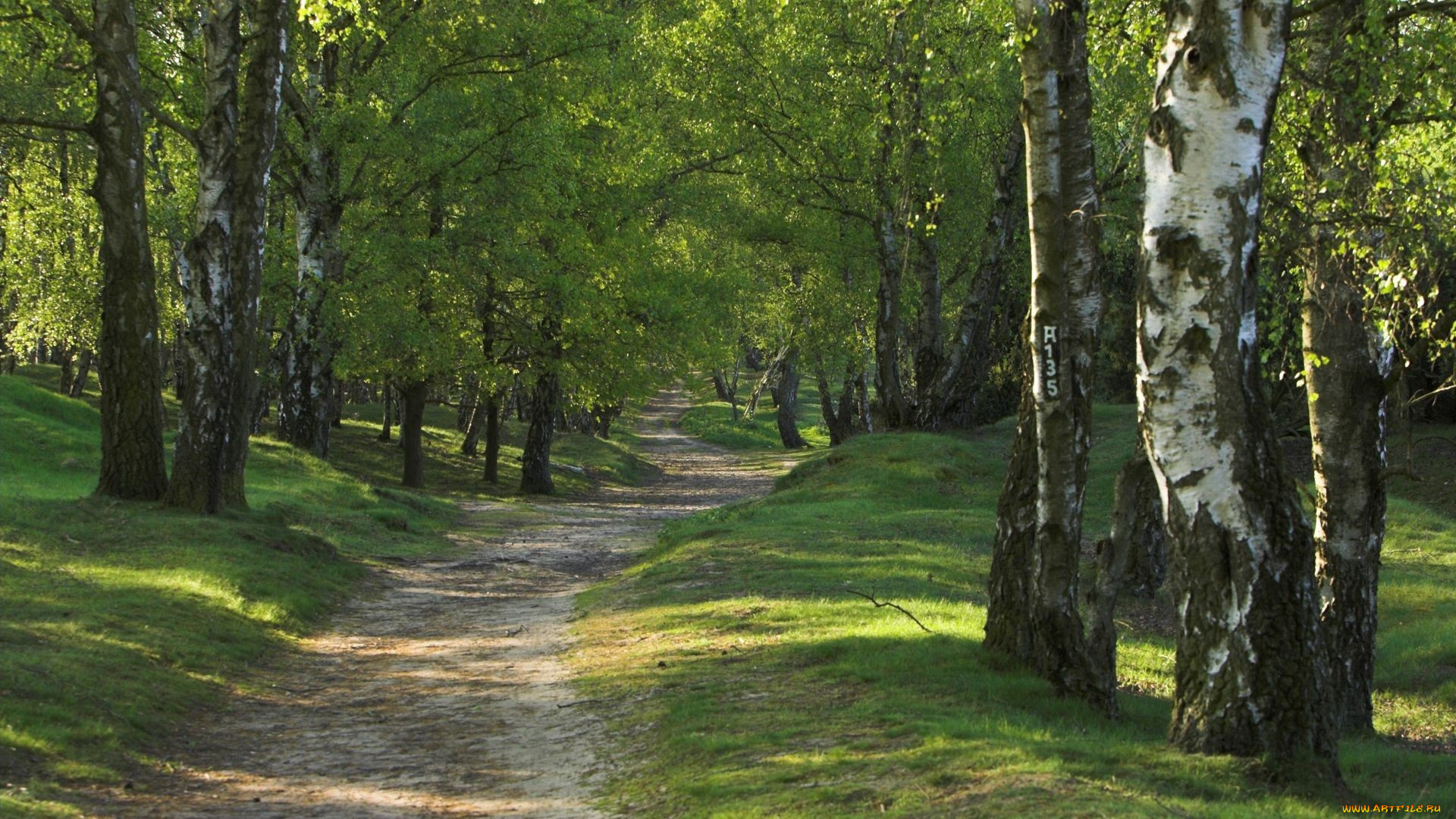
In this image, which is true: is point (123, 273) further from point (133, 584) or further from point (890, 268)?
point (890, 268)

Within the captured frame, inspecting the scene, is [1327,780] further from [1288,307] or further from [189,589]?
[189,589]

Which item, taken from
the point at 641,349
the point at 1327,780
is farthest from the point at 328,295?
the point at 1327,780

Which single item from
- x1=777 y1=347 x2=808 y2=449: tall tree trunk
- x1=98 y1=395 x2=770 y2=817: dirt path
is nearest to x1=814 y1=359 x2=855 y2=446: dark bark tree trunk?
x1=777 y1=347 x2=808 y2=449: tall tree trunk

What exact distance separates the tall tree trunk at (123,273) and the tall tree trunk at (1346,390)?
14105 millimetres

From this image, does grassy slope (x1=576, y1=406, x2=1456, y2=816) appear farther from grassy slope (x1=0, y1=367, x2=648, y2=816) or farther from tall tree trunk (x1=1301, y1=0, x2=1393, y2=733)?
grassy slope (x1=0, y1=367, x2=648, y2=816)

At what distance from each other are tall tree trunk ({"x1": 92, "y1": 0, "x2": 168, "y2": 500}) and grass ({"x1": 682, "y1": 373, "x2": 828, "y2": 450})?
34458 millimetres

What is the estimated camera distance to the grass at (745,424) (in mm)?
63394

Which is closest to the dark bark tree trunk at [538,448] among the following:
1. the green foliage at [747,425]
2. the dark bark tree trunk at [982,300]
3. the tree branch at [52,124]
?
the dark bark tree trunk at [982,300]

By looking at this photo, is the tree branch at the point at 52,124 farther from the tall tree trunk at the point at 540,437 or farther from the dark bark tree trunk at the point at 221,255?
the tall tree trunk at the point at 540,437

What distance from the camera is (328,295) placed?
2553 centimetres

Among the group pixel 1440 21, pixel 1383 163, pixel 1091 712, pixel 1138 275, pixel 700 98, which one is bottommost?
pixel 1091 712

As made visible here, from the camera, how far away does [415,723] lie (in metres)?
9.86

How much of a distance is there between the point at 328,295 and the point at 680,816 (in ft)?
67.6

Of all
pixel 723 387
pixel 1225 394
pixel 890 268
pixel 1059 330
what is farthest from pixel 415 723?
pixel 723 387
